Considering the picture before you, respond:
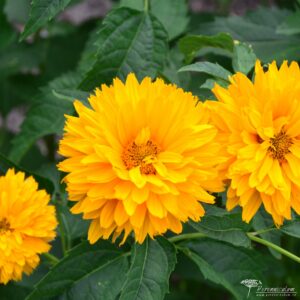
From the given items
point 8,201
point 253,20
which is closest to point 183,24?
point 253,20

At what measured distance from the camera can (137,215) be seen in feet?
2.84

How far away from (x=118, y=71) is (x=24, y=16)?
2.75ft

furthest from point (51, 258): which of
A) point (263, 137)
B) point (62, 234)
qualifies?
point (263, 137)

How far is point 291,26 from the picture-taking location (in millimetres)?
1369

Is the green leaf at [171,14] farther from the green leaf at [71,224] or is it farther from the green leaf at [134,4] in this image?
the green leaf at [71,224]

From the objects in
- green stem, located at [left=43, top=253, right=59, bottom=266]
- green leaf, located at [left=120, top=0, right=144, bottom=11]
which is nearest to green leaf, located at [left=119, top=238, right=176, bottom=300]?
green stem, located at [left=43, top=253, right=59, bottom=266]

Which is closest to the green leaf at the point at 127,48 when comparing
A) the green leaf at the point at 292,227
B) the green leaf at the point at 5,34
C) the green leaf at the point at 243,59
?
the green leaf at the point at 243,59

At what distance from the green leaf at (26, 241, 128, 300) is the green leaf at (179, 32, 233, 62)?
1.33ft

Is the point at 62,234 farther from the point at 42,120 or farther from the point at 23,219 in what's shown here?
the point at 42,120

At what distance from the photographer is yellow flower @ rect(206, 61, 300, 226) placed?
0.88 metres

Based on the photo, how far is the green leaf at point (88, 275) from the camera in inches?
42.2

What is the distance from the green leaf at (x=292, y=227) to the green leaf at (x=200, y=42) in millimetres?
359

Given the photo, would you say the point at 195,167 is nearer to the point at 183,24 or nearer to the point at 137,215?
the point at 137,215

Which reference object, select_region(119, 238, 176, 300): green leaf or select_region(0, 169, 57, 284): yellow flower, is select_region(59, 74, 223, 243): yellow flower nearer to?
select_region(119, 238, 176, 300): green leaf
